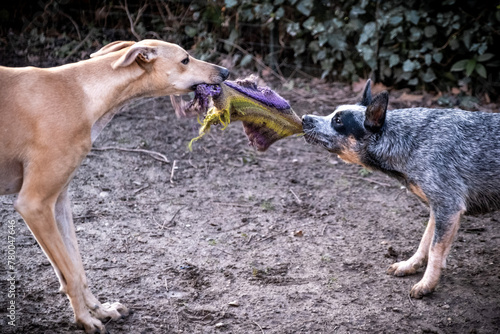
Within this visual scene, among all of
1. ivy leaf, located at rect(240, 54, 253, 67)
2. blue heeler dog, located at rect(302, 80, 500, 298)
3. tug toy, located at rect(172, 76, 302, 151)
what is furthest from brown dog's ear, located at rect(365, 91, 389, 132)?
ivy leaf, located at rect(240, 54, 253, 67)

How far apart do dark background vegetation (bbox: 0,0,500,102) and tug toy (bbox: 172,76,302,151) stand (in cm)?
365

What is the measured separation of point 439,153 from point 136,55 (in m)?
2.36

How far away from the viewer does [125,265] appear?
443cm

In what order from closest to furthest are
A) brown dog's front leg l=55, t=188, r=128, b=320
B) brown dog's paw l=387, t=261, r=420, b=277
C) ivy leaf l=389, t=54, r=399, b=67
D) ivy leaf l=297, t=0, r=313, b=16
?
1. brown dog's front leg l=55, t=188, r=128, b=320
2. brown dog's paw l=387, t=261, r=420, b=277
3. ivy leaf l=389, t=54, r=399, b=67
4. ivy leaf l=297, t=0, r=313, b=16

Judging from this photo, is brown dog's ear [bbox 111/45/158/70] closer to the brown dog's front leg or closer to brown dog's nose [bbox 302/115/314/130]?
the brown dog's front leg

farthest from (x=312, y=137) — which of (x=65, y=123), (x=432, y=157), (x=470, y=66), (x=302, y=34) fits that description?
(x=302, y=34)

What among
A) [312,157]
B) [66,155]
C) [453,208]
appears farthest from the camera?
[312,157]

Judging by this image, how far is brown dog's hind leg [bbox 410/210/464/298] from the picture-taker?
407cm

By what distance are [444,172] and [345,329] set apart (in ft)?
4.63

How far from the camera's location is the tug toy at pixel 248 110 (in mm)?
4223

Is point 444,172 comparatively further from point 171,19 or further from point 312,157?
point 171,19

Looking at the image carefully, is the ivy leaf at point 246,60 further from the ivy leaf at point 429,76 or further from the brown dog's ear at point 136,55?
the brown dog's ear at point 136,55

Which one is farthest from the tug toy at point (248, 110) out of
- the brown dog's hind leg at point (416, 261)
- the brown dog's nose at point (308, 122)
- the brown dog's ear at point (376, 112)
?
the brown dog's hind leg at point (416, 261)

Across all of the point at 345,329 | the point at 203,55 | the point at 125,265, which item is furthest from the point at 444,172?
the point at 203,55
